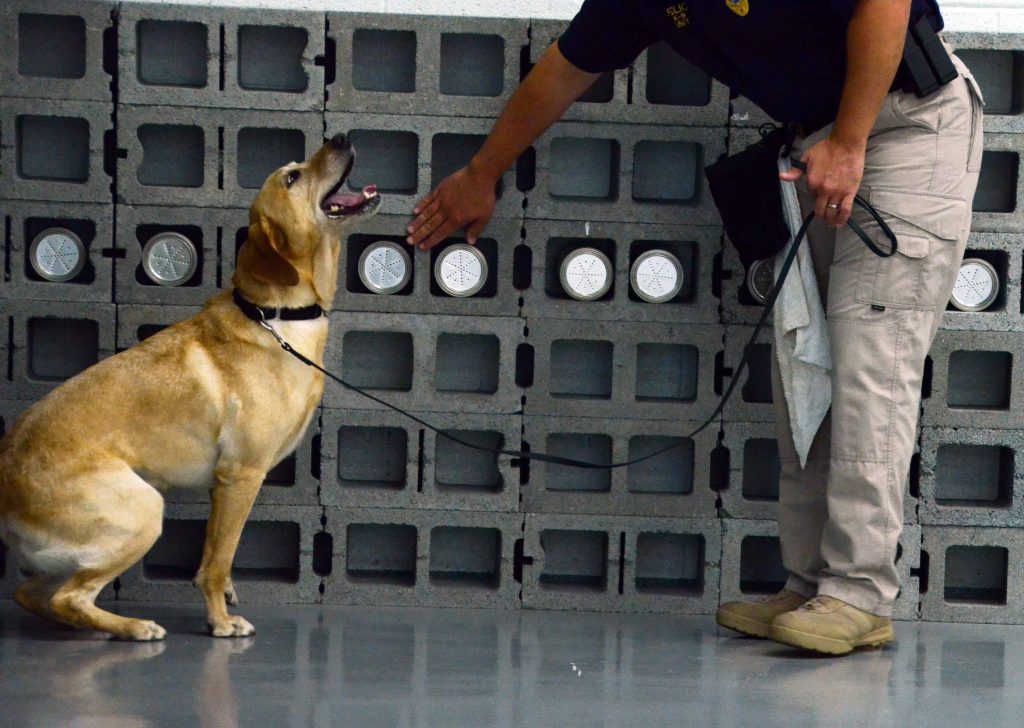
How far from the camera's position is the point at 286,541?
4094 mm

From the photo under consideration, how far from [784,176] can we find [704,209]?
529mm

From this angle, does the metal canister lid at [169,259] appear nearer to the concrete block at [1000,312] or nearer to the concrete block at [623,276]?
the concrete block at [623,276]

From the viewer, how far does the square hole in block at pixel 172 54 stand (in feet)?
13.0

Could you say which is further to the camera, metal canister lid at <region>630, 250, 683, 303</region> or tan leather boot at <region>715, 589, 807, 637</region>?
metal canister lid at <region>630, 250, 683, 303</region>

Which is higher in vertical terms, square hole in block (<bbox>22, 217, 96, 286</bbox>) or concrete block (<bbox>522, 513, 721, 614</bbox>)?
square hole in block (<bbox>22, 217, 96, 286</bbox>)

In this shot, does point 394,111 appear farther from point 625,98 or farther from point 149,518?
point 149,518

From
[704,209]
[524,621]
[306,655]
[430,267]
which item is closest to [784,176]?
[704,209]

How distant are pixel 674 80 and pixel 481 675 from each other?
2060 millimetres

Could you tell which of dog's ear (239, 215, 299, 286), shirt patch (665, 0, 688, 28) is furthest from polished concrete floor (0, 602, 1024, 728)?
shirt patch (665, 0, 688, 28)

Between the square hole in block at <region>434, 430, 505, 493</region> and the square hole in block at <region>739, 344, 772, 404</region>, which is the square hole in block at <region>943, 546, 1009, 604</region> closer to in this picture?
the square hole in block at <region>739, 344, 772, 404</region>

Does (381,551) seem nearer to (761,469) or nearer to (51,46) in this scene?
(761,469)

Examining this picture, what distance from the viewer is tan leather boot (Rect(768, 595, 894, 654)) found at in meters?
3.33

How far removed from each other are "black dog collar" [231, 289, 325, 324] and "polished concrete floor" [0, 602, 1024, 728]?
2.99ft

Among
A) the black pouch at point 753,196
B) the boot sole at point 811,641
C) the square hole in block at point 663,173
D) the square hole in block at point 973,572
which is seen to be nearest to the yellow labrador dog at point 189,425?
the square hole in block at point 663,173
